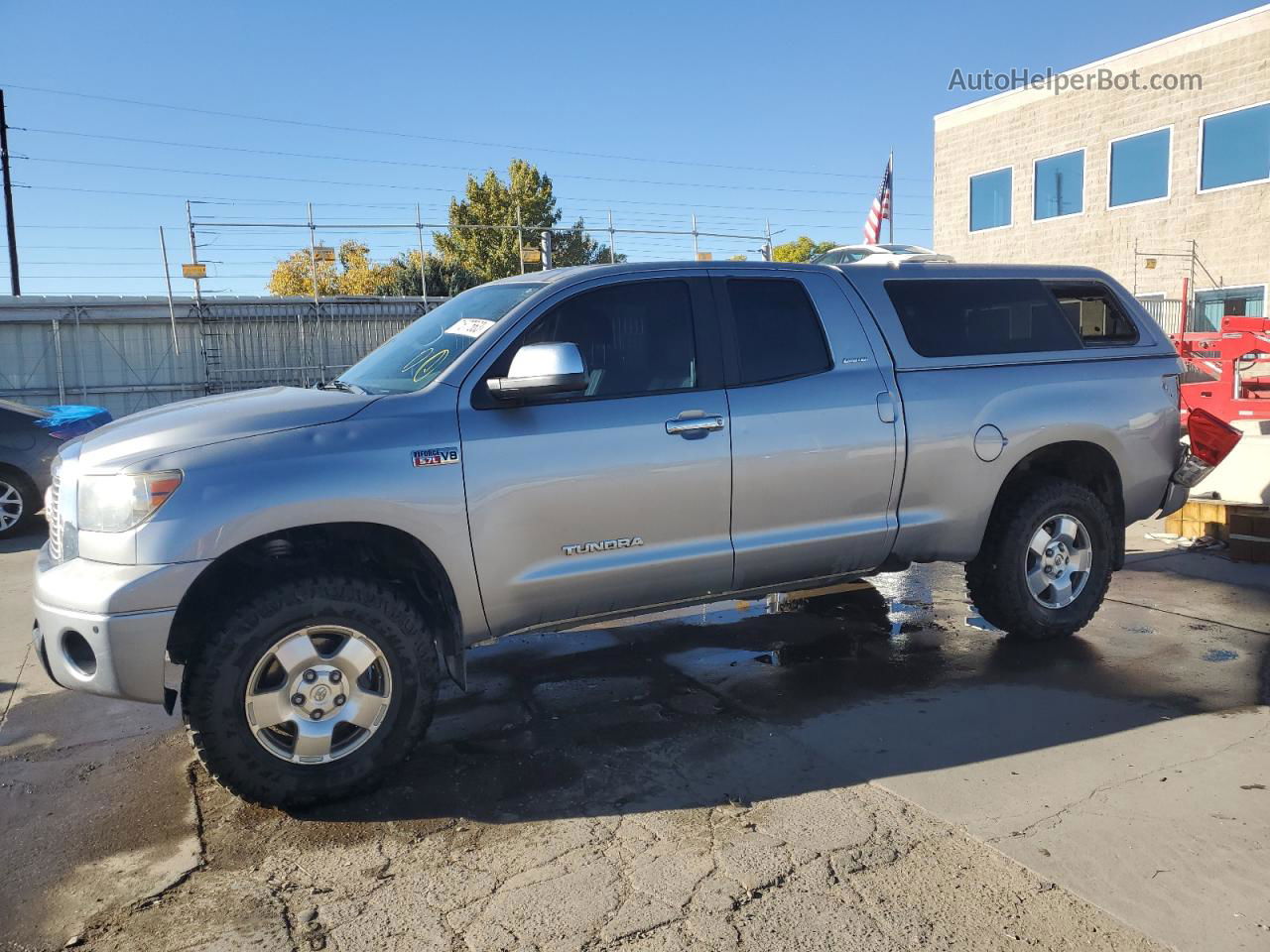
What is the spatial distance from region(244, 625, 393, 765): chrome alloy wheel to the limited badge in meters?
0.68

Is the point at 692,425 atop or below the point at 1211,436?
atop

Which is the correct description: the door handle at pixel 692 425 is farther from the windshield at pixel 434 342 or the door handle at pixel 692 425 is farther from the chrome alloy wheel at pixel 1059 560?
the chrome alloy wheel at pixel 1059 560

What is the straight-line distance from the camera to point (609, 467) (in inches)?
161

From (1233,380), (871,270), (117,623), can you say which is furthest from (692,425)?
(1233,380)

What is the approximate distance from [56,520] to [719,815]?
2670 mm

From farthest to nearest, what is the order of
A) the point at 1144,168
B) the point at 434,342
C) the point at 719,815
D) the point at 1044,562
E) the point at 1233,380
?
1. the point at 1144,168
2. the point at 1233,380
3. the point at 1044,562
4. the point at 434,342
5. the point at 719,815

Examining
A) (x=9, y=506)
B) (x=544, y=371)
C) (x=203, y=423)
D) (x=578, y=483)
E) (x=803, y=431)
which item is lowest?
(x=9, y=506)

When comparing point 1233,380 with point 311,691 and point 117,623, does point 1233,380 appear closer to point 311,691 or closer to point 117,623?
point 311,691

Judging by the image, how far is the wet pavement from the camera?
2.93m

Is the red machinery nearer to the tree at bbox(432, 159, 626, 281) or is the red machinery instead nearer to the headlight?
the headlight

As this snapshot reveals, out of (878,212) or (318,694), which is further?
(878,212)

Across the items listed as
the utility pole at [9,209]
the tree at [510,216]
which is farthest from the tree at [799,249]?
the utility pole at [9,209]

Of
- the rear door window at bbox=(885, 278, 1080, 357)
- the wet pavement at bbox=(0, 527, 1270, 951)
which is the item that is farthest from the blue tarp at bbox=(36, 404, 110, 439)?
the rear door window at bbox=(885, 278, 1080, 357)

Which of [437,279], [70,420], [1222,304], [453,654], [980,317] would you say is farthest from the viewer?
[437,279]
